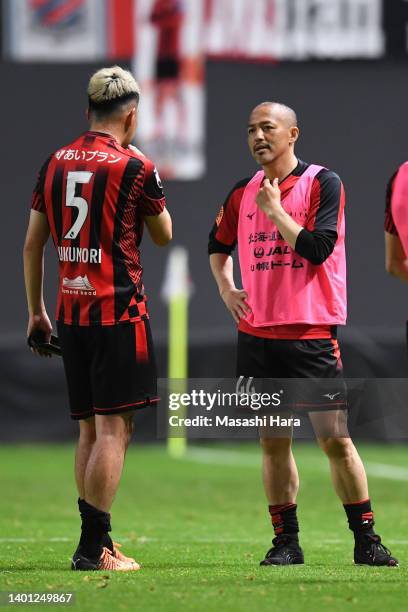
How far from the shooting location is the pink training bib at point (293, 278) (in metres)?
5.63

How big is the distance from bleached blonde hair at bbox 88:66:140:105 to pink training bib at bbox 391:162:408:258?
51.4 inches

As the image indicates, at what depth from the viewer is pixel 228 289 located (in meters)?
5.89

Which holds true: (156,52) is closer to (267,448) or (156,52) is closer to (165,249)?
(165,249)

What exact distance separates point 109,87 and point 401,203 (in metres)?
1.40

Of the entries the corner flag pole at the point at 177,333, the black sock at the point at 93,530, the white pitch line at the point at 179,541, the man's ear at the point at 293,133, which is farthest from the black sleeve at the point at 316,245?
the corner flag pole at the point at 177,333

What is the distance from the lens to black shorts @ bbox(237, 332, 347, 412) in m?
5.60

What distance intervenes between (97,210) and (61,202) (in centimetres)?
16

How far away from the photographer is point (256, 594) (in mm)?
4715

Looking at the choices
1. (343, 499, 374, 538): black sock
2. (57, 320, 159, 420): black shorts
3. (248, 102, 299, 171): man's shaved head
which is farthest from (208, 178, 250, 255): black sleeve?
(343, 499, 374, 538): black sock

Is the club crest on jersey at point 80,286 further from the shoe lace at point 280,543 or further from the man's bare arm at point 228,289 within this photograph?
the shoe lace at point 280,543

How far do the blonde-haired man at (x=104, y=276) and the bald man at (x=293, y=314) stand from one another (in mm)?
484

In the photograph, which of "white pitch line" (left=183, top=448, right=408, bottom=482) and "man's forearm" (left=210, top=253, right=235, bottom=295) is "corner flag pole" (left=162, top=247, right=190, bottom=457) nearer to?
"white pitch line" (left=183, top=448, right=408, bottom=482)

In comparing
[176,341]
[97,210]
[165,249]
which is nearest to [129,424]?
[97,210]

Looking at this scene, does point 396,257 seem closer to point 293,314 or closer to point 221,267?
point 293,314
